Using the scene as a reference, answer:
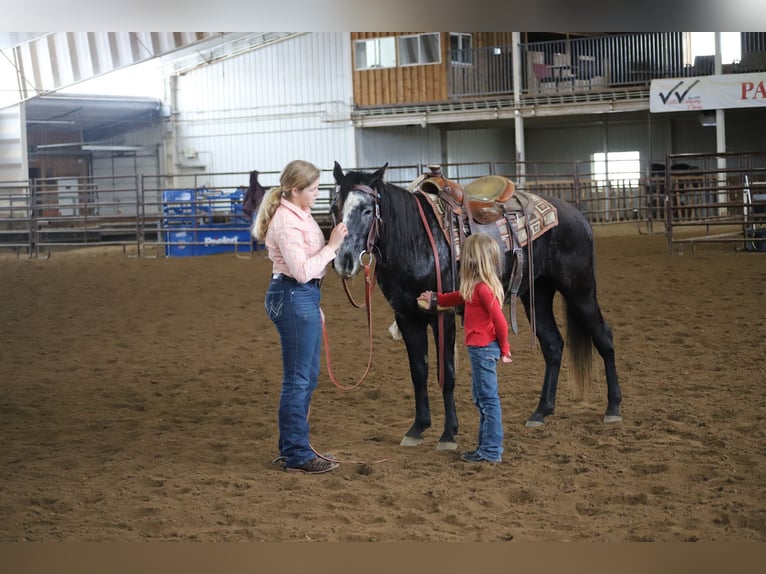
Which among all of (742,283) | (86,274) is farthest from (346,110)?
(742,283)

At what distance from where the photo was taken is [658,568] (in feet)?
8.33

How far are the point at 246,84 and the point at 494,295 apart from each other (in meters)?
22.4

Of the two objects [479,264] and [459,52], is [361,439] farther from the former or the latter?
[459,52]

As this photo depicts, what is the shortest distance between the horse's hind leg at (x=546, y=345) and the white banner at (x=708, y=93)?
15.8 m

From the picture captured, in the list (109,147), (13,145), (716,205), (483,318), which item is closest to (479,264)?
(483,318)

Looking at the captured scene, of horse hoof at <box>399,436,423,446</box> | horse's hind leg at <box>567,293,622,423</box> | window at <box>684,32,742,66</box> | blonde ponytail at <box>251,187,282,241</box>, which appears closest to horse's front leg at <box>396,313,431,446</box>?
horse hoof at <box>399,436,423,446</box>

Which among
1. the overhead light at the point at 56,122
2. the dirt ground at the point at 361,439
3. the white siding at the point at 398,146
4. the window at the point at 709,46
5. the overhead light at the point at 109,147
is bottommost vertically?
the dirt ground at the point at 361,439

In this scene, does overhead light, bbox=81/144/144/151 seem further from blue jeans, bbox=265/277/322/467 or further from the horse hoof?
blue jeans, bbox=265/277/322/467

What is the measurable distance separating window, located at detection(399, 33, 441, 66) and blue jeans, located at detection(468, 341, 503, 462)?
2016 centimetres

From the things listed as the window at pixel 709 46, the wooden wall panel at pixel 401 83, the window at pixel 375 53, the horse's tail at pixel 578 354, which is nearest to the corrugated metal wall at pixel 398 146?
the wooden wall panel at pixel 401 83

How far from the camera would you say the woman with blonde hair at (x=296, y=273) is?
3748 millimetres

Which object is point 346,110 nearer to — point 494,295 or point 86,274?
point 86,274

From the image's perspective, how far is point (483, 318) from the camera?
13.0 ft

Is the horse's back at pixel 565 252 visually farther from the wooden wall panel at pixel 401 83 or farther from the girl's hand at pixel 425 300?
the wooden wall panel at pixel 401 83
